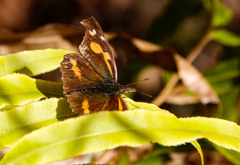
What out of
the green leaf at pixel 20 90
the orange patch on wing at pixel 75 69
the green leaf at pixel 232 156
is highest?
the orange patch on wing at pixel 75 69

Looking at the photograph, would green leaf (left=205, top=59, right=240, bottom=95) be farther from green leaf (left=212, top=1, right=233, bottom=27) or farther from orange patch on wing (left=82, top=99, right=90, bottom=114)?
orange patch on wing (left=82, top=99, right=90, bottom=114)

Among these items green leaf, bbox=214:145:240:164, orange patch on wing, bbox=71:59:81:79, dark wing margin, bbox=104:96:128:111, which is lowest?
green leaf, bbox=214:145:240:164

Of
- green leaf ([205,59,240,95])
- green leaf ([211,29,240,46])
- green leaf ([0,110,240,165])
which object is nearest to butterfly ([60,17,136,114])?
green leaf ([0,110,240,165])

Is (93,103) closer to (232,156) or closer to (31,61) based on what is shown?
(31,61)

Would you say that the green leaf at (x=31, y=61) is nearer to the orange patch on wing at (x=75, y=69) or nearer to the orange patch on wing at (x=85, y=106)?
the orange patch on wing at (x=75, y=69)

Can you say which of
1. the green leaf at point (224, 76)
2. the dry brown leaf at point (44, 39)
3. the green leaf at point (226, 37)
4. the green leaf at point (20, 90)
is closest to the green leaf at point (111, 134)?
the green leaf at point (20, 90)

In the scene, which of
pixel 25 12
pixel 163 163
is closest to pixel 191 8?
pixel 163 163

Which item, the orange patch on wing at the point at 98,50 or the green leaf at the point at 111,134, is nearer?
the green leaf at the point at 111,134
